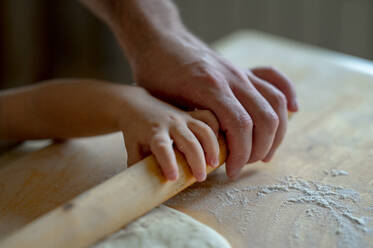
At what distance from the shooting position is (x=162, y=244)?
723mm

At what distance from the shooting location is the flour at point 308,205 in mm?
776

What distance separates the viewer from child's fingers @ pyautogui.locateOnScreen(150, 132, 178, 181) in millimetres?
762

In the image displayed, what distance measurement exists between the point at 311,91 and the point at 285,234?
651 mm

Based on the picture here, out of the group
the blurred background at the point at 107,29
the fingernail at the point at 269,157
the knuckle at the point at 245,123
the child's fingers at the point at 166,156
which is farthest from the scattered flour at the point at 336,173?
the blurred background at the point at 107,29

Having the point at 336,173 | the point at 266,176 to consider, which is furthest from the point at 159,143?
the point at 336,173

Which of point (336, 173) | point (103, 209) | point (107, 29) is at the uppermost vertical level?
point (103, 209)

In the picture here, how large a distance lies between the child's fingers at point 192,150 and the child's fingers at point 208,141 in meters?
0.02

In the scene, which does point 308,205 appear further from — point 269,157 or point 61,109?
point 61,109

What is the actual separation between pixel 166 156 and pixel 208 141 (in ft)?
0.31

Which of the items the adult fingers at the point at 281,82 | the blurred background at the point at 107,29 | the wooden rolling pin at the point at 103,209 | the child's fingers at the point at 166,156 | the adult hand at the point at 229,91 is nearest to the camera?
the wooden rolling pin at the point at 103,209

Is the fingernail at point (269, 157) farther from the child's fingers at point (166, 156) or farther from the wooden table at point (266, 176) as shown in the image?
the child's fingers at point (166, 156)

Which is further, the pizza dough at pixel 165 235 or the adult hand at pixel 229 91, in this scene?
the adult hand at pixel 229 91

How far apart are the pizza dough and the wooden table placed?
0.04m

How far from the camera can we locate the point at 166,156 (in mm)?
763
